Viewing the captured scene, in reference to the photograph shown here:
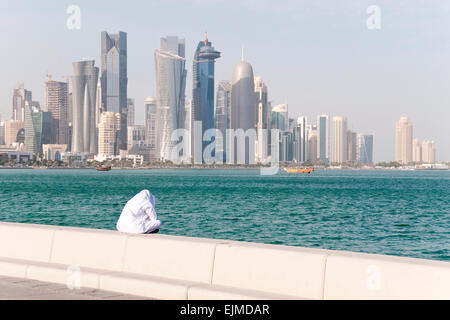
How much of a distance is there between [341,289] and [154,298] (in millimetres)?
2252

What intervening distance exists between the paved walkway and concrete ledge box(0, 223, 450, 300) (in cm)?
16

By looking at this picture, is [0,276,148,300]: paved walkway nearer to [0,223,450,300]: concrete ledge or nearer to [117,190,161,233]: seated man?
[0,223,450,300]: concrete ledge

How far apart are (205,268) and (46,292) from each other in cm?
200

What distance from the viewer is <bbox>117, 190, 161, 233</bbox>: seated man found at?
9328 millimetres

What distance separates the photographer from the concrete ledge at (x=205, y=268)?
6977 mm

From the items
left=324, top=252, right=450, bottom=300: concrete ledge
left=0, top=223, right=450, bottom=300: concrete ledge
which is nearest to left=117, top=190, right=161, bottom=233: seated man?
left=0, top=223, right=450, bottom=300: concrete ledge

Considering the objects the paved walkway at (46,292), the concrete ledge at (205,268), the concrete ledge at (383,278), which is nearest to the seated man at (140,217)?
the concrete ledge at (205,268)

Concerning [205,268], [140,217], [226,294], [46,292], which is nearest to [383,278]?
[226,294]

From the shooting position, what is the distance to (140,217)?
9.39m

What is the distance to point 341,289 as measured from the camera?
7211mm

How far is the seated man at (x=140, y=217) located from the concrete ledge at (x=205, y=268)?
0.24 metres

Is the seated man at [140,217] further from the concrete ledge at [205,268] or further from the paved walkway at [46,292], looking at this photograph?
the paved walkway at [46,292]
